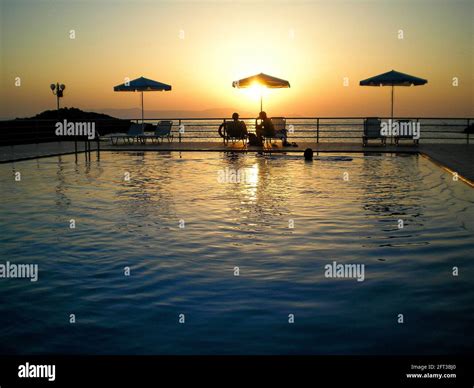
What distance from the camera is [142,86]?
22.5m

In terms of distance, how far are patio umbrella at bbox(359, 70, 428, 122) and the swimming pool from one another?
10.3m

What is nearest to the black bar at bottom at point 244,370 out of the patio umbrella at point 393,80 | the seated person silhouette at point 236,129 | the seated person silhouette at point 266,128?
the seated person silhouette at point 266,128

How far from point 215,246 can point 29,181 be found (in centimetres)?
641

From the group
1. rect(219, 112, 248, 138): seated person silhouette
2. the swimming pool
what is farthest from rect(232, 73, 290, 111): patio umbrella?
the swimming pool

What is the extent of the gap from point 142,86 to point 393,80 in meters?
9.07

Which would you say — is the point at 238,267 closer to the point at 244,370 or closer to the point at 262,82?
the point at 244,370

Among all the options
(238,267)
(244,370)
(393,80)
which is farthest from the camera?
(393,80)

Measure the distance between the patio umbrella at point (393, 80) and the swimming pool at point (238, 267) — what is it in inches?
406

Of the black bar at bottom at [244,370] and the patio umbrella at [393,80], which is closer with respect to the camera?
the black bar at bottom at [244,370]

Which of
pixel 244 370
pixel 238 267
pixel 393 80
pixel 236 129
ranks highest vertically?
pixel 393 80

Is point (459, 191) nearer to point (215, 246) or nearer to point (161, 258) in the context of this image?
point (215, 246)

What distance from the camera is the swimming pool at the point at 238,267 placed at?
3.80 meters

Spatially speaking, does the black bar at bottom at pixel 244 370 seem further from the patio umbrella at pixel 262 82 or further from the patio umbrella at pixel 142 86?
the patio umbrella at pixel 142 86

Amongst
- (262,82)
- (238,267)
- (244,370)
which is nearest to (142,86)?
(262,82)
